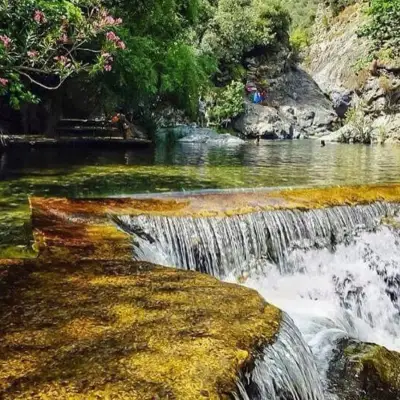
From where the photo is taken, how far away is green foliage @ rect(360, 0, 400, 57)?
3353 cm

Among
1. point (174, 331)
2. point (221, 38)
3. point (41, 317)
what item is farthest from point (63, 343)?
point (221, 38)

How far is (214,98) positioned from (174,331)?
36936 millimetres

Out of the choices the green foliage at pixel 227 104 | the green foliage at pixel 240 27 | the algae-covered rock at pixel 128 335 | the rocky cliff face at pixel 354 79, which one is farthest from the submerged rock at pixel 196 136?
the algae-covered rock at pixel 128 335

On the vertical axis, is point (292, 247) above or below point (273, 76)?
below

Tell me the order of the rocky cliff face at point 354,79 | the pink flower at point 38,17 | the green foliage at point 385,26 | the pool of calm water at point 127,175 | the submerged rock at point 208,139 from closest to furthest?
1. the pink flower at point 38,17
2. the pool of calm water at point 127,175
3. the submerged rock at point 208,139
4. the green foliage at point 385,26
5. the rocky cliff face at point 354,79

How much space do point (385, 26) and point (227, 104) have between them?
1206cm

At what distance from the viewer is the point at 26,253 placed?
571 cm

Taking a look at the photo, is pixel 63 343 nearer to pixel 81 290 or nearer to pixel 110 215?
pixel 81 290

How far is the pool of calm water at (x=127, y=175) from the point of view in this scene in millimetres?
8469

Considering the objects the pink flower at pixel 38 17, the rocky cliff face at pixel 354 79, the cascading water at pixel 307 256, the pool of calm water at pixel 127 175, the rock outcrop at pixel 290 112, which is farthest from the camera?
the rock outcrop at pixel 290 112

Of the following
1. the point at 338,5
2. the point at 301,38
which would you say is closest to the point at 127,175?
the point at 338,5

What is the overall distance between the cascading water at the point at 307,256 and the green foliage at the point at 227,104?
3034 centimetres

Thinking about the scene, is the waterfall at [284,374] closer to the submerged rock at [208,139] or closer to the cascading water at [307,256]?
the cascading water at [307,256]

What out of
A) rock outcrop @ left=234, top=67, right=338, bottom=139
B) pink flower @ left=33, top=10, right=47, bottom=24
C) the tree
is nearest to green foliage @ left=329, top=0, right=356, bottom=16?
rock outcrop @ left=234, top=67, right=338, bottom=139
